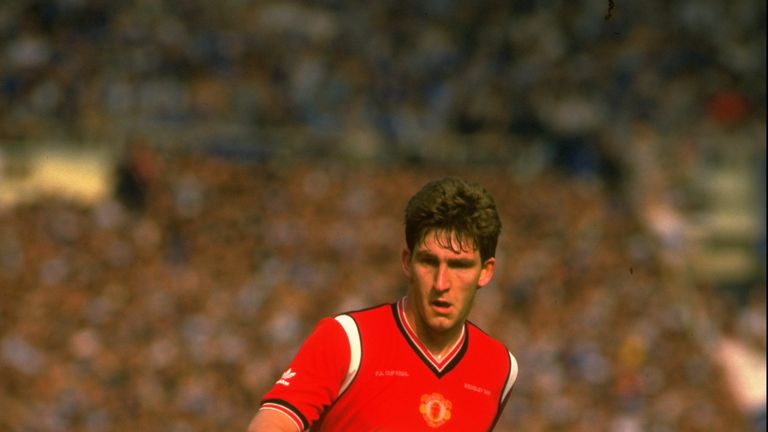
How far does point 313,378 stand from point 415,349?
1.41 feet

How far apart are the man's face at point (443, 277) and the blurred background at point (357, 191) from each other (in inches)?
441

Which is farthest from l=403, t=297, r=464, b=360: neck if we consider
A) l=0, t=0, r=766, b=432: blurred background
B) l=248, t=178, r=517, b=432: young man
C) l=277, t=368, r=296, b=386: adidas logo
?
l=0, t=0, r=766, b=432: blurred background

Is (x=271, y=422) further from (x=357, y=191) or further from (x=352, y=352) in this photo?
(x=357, y=191)

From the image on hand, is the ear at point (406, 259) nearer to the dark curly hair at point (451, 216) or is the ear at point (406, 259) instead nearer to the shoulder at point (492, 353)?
the dark curly hair at point (451, 216)

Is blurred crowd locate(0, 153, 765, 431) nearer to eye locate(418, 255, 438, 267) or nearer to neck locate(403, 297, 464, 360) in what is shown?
neck locate(403, 297, 464, 360)

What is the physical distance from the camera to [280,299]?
18672 mm

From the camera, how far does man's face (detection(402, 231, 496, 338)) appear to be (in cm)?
440

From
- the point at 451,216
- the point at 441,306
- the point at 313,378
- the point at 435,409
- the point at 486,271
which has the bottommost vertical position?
the point at 435,409

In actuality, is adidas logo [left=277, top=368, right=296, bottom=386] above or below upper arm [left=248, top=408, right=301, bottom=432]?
above

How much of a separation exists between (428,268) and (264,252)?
618 inches

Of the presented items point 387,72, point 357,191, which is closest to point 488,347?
point 357,191

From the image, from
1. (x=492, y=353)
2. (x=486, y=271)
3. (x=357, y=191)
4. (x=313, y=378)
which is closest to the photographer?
(x=313, y=378)

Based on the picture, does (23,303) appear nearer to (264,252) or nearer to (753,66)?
(264,252)

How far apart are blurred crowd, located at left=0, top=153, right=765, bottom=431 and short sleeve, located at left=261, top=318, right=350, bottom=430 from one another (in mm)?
11030
